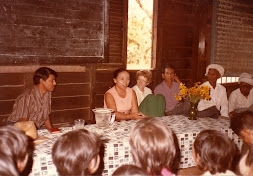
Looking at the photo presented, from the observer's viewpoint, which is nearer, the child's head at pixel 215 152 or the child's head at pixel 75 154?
the child's head at pixel 75 154

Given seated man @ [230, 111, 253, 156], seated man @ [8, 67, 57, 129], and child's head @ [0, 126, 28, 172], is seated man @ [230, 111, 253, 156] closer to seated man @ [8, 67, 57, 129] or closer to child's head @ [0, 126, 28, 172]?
child's head @ [0, 126, 28, 172]

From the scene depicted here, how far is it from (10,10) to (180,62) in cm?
395

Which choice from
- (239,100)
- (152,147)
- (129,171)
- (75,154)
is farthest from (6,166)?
(239,100)

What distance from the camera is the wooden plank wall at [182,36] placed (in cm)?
573

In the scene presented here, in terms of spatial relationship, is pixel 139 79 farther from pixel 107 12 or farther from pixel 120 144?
pixel 120 144

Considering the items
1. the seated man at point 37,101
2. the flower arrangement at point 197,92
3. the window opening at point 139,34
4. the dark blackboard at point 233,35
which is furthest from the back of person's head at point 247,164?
the dark blackboard at point 233,35

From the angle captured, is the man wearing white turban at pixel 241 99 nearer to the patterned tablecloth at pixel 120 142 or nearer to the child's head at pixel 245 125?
the patterned tablecloth at pixel 120 142

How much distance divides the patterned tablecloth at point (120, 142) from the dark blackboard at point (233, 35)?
386 centimetres

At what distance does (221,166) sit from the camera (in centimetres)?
165

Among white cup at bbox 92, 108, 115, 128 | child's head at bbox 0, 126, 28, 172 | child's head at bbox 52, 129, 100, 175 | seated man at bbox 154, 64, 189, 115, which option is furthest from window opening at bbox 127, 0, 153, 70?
child's head at bbox 0, 126, 28, 172

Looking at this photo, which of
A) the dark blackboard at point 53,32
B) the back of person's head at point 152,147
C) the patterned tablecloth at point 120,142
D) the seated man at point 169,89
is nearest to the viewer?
the back of person's head at point 152,147

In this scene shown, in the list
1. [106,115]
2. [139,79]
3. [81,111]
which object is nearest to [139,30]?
[139,79]

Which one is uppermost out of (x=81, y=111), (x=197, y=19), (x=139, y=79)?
(x=197, y=19)

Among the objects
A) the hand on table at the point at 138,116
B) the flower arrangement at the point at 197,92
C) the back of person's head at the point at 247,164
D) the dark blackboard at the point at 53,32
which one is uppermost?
the dark blackboard at the point at 53,32
